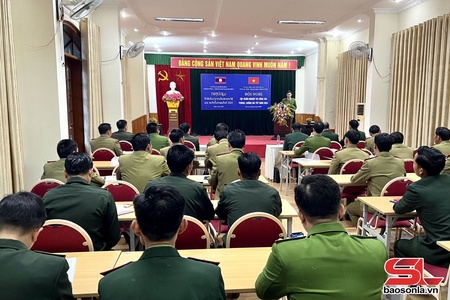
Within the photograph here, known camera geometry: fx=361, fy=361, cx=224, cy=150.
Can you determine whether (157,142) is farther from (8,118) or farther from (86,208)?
(86,208)

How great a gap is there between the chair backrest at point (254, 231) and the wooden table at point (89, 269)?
2.26ft

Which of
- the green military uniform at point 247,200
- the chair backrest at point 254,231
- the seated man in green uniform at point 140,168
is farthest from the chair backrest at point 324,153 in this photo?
the chair backrest at point 254,231

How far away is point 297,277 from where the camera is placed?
4.41 feet

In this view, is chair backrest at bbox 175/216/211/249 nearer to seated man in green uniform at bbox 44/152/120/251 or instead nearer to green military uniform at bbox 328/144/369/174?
seated man in green uniform at bbox 44/152/120/251

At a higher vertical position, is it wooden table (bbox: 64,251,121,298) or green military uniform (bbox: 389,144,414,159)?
green military uniform (bbox: 389,144,414,159)

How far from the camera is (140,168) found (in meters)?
3.63

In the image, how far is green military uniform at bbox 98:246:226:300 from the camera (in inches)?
44.8

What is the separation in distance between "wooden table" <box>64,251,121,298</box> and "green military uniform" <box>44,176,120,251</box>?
0.87ft

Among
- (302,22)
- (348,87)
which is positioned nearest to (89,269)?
(302,22)

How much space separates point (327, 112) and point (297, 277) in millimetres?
9920

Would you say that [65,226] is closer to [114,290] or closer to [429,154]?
[114,290]

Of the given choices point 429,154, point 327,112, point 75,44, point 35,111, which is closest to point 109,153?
point 35,111

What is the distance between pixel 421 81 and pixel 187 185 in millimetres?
5472
